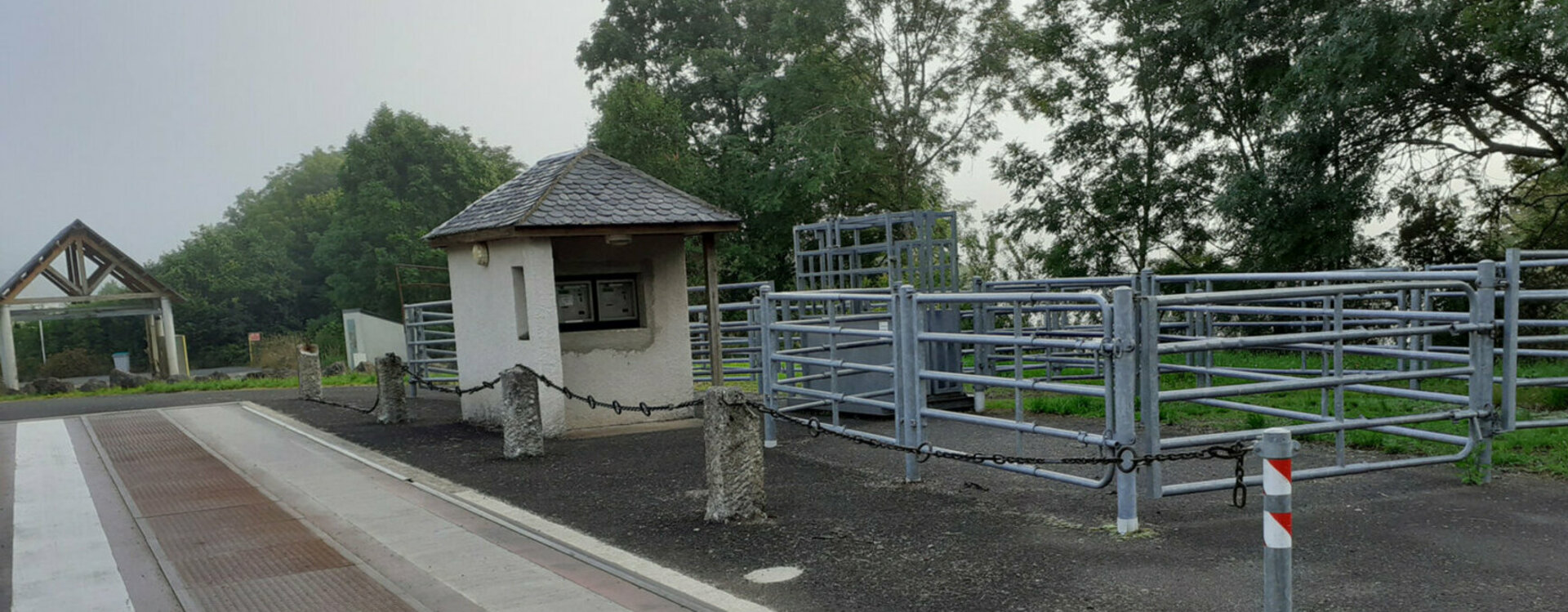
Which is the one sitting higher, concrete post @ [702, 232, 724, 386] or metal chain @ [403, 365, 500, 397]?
concrete post @ [702, 232, 724, 386]

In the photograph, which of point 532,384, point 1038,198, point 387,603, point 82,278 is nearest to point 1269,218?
point 1038,198

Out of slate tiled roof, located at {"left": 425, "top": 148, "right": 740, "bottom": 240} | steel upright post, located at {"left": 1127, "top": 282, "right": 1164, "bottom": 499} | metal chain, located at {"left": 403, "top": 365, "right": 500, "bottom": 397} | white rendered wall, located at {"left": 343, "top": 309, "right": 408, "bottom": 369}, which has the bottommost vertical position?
white rendered wall, located at {"left": 343, "top": 309, "right": 408, "bottom": 369}

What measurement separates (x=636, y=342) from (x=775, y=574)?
6599 millimetres

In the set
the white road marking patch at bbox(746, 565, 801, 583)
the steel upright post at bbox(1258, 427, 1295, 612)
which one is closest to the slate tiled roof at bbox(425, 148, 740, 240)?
the white road marking patch at bbox(746, 565, 801, 583)

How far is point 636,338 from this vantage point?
1232 cm

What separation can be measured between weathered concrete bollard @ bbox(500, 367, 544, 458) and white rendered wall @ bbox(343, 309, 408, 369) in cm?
2291

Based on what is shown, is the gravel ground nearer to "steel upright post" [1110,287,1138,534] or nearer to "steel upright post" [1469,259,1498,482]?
Result: "steel upright post" [1469,259,1498,482]

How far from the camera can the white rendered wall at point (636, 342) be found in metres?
12.1

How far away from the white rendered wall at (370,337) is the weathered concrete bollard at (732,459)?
26442 millimetres

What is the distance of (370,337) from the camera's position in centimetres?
3359

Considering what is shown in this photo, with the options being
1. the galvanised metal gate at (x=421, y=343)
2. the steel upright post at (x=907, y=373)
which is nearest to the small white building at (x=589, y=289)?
the galvanised metal gate at (x=421, y=343)

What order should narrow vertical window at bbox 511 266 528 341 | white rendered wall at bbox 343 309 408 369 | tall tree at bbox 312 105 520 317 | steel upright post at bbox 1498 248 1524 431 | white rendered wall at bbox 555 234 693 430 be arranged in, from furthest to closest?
tall tree at bbox 312 105 520 317 → white rendered wall at bbox 343 309 408 369 → white rendered wall at bbox 555 234 693 430 → narrow vertical window at bbox 511 266 528 341 → steel upright post at bbox 1498 248 1524 431

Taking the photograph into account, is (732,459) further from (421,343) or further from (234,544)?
(421,343)

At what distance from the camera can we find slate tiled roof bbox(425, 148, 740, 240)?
1150 centimetres
